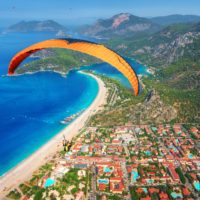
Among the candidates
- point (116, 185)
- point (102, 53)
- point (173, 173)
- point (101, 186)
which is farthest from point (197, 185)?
point (102, 53)

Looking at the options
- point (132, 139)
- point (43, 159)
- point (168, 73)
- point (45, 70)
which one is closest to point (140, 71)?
point (168, 73)

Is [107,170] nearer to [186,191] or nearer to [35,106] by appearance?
[186,191]

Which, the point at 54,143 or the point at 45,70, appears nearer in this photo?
the point at 54,143

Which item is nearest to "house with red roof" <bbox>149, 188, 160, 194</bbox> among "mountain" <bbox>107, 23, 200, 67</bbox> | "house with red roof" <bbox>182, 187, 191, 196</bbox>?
"house with red roof" <bbox>182, 187, 191, 196</bbox>

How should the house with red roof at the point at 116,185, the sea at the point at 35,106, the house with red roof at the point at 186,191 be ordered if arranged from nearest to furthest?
the house with red roof at the point at 186,191, the house with red roof at the point at 116,185, the sea at the point at 35,106

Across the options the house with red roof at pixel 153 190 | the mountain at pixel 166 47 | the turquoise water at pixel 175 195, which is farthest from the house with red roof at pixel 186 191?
the mountain at pixel 166 47

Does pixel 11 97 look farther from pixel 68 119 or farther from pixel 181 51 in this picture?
pixel 181 51

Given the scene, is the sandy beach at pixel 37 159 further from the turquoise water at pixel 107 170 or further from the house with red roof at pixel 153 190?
the house with red roof at pixel 153 190
